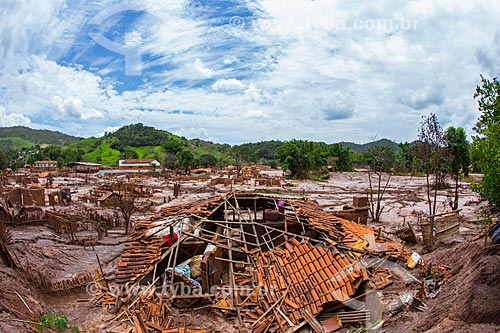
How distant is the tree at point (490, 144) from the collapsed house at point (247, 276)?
9.62 ft

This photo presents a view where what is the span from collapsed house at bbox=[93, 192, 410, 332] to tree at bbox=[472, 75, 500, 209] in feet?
9.62

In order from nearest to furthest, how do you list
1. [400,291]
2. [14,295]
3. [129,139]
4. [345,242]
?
[14,295], [400,291], [345,242], [129,139]

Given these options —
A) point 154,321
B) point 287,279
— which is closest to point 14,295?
point 154,321

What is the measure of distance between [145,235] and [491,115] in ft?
29.9

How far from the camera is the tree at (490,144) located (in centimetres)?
598

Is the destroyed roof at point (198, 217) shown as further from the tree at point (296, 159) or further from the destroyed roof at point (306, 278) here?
the tree at point (296, 159)

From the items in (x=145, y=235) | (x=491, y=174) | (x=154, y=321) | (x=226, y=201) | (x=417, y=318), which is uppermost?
(x=491, y=174)

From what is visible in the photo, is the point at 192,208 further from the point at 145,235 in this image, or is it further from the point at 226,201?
the point at 145,235

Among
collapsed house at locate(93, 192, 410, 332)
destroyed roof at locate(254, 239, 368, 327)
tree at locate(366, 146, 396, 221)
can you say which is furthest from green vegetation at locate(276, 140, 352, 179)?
destroyed roof at locate(254, 239, 368, 327)

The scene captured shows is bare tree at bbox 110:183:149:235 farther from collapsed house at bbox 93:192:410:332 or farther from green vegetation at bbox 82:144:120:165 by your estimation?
green vegetation at bbox 82:144:120:165

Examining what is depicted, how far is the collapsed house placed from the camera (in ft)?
23.4

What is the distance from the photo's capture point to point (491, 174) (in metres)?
6.21

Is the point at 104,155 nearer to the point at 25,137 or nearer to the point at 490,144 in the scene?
the point at 25,137

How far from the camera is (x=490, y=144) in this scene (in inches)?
240
